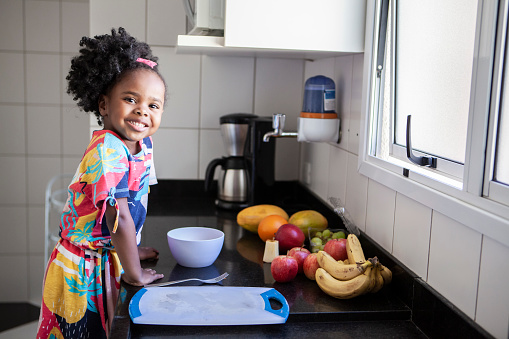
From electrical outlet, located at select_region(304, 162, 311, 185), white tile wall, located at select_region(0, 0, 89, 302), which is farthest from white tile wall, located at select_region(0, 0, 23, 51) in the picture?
electrical outlet, located at select_region(304, 162, 311, 185)

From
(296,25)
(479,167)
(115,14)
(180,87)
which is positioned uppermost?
(115,14)

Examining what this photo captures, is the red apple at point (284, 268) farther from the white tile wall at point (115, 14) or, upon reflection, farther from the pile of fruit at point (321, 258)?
the white tile wall at point (115, 14)

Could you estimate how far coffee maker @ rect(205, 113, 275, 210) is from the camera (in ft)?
6.74

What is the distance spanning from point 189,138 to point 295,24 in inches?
36.6

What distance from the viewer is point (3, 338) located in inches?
90.5

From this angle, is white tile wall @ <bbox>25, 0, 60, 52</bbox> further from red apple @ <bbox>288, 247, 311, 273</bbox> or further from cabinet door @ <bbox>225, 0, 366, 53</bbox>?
red apple @ <bbox>288, 247, 311, 273</bbox>

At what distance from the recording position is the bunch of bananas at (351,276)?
116 cm

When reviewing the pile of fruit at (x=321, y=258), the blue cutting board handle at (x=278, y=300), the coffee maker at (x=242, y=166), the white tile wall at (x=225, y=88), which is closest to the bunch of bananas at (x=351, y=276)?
the pile of fruit at (x=321, y=258)

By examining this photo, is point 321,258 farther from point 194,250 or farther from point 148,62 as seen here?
point 148,62

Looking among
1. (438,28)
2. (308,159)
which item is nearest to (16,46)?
(308,159)

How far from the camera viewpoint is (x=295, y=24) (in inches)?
57.9

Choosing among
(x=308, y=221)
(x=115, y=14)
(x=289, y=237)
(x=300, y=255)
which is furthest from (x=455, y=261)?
(x=115, y=14)

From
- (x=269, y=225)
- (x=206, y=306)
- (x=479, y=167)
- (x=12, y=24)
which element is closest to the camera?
(x=479, y=167)

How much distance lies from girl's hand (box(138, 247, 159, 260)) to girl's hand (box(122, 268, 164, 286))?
110mm
